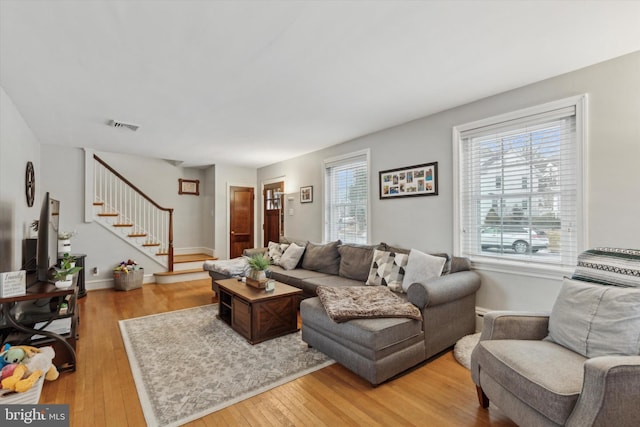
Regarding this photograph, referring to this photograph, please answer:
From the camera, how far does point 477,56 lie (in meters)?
2.21

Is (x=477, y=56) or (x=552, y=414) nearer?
(x=552, y=414)

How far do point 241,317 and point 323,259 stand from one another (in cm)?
152

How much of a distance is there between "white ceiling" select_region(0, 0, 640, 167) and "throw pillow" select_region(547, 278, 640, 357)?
1.66 metres

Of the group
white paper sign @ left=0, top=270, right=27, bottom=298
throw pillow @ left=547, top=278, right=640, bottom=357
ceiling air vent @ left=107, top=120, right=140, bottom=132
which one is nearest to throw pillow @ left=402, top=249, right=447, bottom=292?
throw pillow @ left=547, top=278, right=640, bottom=357

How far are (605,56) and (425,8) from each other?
5.42ft

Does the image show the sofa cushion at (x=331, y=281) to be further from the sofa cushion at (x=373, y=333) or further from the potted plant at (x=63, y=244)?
the potted plant at (x=63, y=244)

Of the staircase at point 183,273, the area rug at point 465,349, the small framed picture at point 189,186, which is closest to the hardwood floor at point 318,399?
the area rug at point 465,349

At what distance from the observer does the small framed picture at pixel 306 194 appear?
17.7 feet

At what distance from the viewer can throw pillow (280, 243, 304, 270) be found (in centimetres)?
448

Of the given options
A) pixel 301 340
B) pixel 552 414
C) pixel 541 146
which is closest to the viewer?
pixel 552 414

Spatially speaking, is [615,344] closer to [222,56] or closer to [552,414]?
[552,414]

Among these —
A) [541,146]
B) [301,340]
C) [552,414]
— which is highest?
[541,146]

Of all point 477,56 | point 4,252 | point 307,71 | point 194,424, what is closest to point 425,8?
point 477,56

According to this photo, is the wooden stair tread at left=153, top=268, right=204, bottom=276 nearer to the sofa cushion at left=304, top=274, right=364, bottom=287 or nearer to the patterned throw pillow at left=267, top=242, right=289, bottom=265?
the patterned throw pillow at left=267, top=242, right=289, bottom=265
